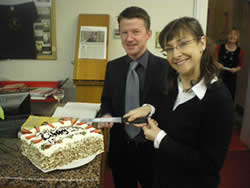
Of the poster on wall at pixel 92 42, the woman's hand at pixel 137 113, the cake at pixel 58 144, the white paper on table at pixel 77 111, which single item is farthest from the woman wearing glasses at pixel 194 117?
the poster on wall at pixel 92 42

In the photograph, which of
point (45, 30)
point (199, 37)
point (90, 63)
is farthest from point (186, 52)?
point (45, 30)

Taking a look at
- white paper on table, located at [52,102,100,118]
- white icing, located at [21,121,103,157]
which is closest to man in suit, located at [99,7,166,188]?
white paper on table, located at [52,102,100,118]

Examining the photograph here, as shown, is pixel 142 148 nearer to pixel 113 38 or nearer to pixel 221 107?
pixel 221 107

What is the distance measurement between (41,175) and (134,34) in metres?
1.01

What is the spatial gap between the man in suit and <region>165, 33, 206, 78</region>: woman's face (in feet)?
1.47

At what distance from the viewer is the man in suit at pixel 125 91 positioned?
1562 mm

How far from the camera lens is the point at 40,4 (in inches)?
113

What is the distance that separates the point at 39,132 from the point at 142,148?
2.29ft

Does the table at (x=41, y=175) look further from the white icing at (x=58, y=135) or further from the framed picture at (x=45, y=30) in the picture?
the framed picture at (x=45, y=30)

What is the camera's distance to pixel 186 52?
103 centimetres

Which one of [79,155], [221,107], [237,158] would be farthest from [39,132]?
[237,158]

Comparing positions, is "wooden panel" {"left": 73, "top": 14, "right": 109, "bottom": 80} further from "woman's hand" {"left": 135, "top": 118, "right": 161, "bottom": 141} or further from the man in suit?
"woman's hand" {"left": 135, "top": 118, "right": 161, "bottom": 141}

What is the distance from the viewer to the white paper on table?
1.69 m

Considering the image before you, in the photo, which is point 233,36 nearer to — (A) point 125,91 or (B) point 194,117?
(A) point 125,91
